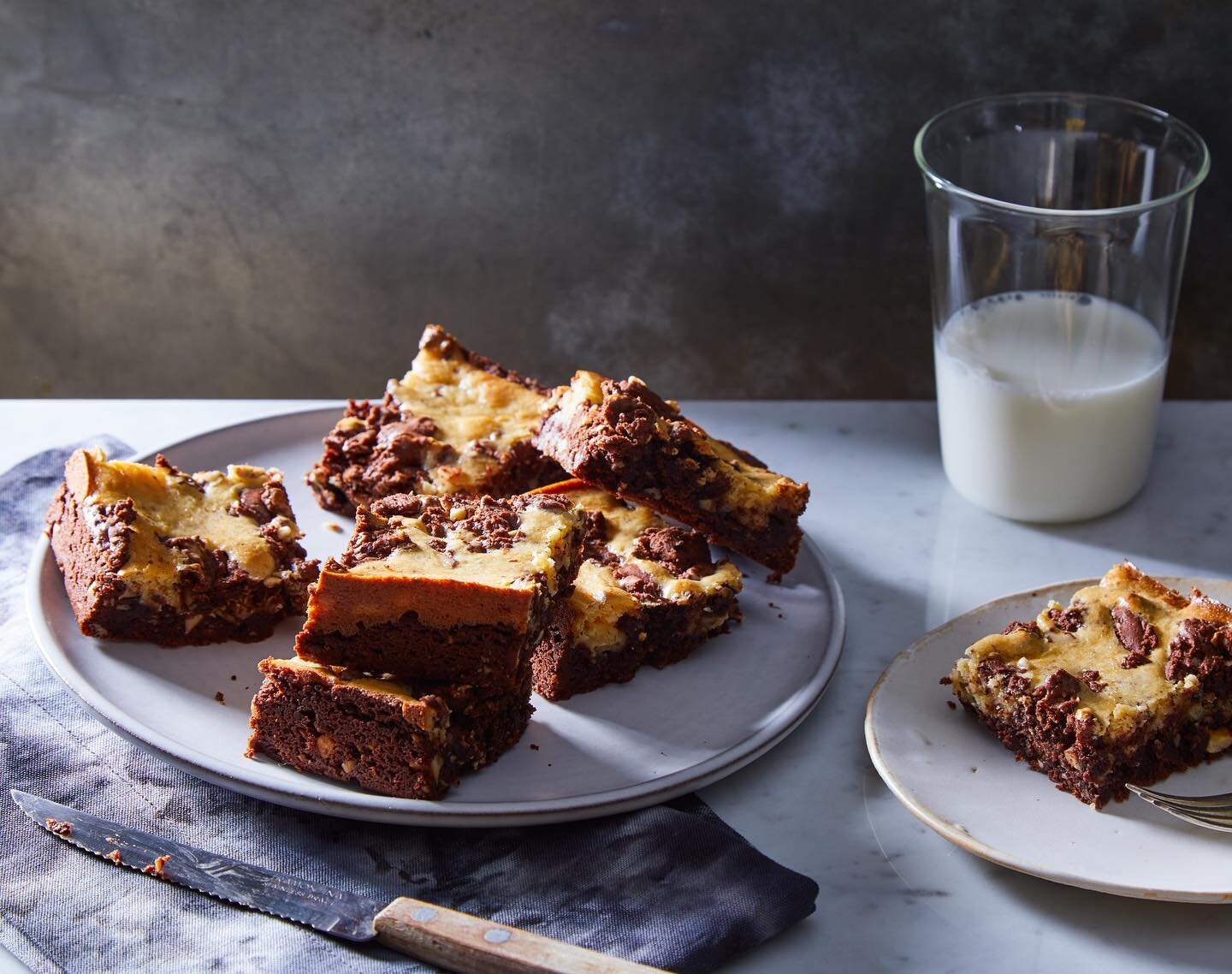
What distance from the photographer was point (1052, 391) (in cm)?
247

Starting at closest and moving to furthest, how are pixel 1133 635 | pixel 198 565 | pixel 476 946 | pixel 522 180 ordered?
1. pixel 476 946
2. pixel 1133 635
3. pixel 198 565
4. pixel 522 180

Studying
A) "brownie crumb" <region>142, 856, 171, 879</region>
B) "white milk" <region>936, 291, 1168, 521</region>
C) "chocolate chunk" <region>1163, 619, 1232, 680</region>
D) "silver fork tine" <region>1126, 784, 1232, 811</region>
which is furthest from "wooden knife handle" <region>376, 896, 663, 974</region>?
"white milk" <region>936, 291, 1168, 521</region>

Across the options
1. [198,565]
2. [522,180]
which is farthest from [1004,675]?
[522,180]

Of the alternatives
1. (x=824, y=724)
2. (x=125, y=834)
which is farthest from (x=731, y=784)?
(x=125, y=834)

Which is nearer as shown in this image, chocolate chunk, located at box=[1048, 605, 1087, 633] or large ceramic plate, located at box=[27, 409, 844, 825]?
large ceramic plate, located at box=[27, 409, 844, 825]

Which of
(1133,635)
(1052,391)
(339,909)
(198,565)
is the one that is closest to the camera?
(339,909)

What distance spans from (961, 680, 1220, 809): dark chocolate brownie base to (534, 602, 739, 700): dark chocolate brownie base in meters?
0.47

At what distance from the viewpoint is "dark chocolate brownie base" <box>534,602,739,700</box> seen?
2105mm

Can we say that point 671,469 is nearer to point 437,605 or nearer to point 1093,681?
point 437,605

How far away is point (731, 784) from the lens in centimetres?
206

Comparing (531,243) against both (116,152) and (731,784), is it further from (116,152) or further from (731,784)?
(731,784)

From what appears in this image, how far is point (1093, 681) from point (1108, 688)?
0.02 metres

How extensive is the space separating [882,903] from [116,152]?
8.32ft

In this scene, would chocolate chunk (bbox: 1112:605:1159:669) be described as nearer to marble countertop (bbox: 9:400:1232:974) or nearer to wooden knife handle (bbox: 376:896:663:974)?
marble countertop (bbox: 9:400:1232:974)
